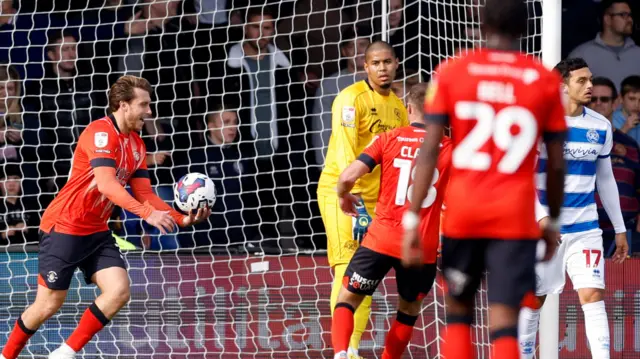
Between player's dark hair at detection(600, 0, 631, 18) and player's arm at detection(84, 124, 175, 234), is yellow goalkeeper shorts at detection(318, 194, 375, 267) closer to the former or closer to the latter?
player's arm at detection(84, 124, 175, 234)

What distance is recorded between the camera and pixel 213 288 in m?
9.25

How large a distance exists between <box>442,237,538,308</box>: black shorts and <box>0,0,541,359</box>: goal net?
4207mm

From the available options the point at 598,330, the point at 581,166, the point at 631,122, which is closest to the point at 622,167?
the point at 631,122

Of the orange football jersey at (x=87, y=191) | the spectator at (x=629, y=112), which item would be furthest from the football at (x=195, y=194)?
the spectator at (x=629, y=112)

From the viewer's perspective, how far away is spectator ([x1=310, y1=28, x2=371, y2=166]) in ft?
33.0

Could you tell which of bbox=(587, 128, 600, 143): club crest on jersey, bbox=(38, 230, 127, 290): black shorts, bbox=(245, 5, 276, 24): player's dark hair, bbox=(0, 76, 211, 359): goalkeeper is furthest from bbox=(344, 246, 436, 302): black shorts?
bbox=(245, 5, 276, 24): player's dark hair

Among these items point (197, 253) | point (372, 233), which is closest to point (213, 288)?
point (197, 253)

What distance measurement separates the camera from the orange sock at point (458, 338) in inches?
188

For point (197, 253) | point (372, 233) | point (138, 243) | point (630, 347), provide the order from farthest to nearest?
point (138, 243), point (197, 253), point (630, 347), point (372, 233)

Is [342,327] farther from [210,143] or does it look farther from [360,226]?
[210,143]

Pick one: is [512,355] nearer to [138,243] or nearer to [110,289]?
[110,289]

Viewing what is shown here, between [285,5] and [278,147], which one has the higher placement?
[285,5]

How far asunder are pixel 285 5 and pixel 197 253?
2735mm

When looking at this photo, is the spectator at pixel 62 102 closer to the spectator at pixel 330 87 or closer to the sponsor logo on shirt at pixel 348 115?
the spectator at pixel 330 87
